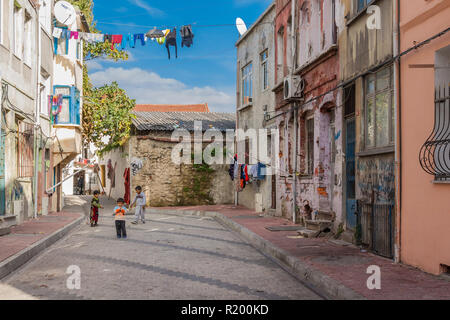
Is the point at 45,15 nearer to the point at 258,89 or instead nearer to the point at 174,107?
the point at 258,89

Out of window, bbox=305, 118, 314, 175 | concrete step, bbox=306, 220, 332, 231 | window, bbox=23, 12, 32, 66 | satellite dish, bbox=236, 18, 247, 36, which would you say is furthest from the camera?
satellite dish, bbox=236, 18, 247, 36

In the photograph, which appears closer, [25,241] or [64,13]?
[25,241]

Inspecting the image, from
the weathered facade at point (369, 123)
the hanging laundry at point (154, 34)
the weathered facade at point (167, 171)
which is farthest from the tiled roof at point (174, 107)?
the weathered facade at point (369, 123)

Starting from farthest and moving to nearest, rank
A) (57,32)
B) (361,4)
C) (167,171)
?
(167,171) → (57,32) → (361,4)

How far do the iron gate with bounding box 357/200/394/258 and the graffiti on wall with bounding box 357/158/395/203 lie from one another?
0.15 m

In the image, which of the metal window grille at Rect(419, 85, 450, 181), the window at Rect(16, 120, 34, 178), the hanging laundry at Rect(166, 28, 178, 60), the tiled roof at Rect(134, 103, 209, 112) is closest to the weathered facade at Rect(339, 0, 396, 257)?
the metal window grille at Rect(419, 85, 450, 181)

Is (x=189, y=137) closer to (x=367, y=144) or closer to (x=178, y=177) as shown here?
(x=178, y=177)

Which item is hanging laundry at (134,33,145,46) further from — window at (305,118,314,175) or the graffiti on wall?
the graffiti on wall

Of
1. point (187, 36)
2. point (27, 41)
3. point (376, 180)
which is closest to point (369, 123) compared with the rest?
point (376, 180)

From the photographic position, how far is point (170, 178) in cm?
2709

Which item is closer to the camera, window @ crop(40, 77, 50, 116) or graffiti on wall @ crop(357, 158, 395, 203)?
graffiti on wall @ crop(357, 158, 395, 203)

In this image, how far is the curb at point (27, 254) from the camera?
8.17 metres

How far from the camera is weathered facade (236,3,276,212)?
806 inches

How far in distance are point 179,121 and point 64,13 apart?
947 cm
